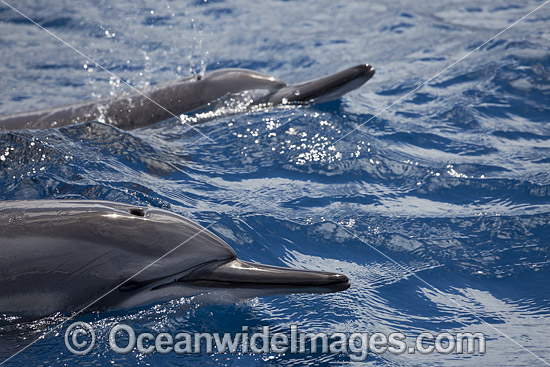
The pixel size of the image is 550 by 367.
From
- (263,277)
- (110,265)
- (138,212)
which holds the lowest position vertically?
(263,277)

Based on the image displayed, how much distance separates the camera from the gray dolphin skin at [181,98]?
829cm

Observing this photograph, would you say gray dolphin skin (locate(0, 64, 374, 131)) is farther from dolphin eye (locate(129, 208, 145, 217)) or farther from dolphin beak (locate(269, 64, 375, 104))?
dolphin eye (locate(129, 208, 145, 217))

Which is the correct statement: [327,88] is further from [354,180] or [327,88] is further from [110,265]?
[110,265]

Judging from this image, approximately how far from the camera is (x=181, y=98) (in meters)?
8.60

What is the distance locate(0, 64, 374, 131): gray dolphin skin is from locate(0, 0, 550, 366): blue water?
0.25 m

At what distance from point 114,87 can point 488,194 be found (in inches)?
264

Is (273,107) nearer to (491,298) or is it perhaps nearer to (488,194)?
(488,194)

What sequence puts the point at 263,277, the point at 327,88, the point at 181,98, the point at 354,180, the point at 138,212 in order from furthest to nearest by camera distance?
1. the point at 327,88
2. the point at 181,98
3. the point at 354,180
4. the point at 138,212
5. the point at 263,277

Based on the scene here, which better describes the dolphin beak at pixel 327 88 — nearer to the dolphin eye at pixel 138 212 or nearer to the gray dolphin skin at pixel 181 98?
the gray dolphin skin at pixel 181 98

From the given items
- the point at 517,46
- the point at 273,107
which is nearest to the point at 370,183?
the point at 273,107

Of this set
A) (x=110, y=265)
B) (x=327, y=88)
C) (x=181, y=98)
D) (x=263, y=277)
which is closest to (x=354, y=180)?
(x=327, y=88)

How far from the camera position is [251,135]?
8.05 m

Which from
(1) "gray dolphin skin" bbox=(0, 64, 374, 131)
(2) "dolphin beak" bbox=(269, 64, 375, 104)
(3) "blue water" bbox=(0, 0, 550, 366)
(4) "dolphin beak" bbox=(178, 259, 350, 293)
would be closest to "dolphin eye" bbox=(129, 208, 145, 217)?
(4) "dolphin beak" bbox=(178, 259, 350, 293)

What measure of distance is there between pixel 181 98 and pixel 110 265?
4568mm
